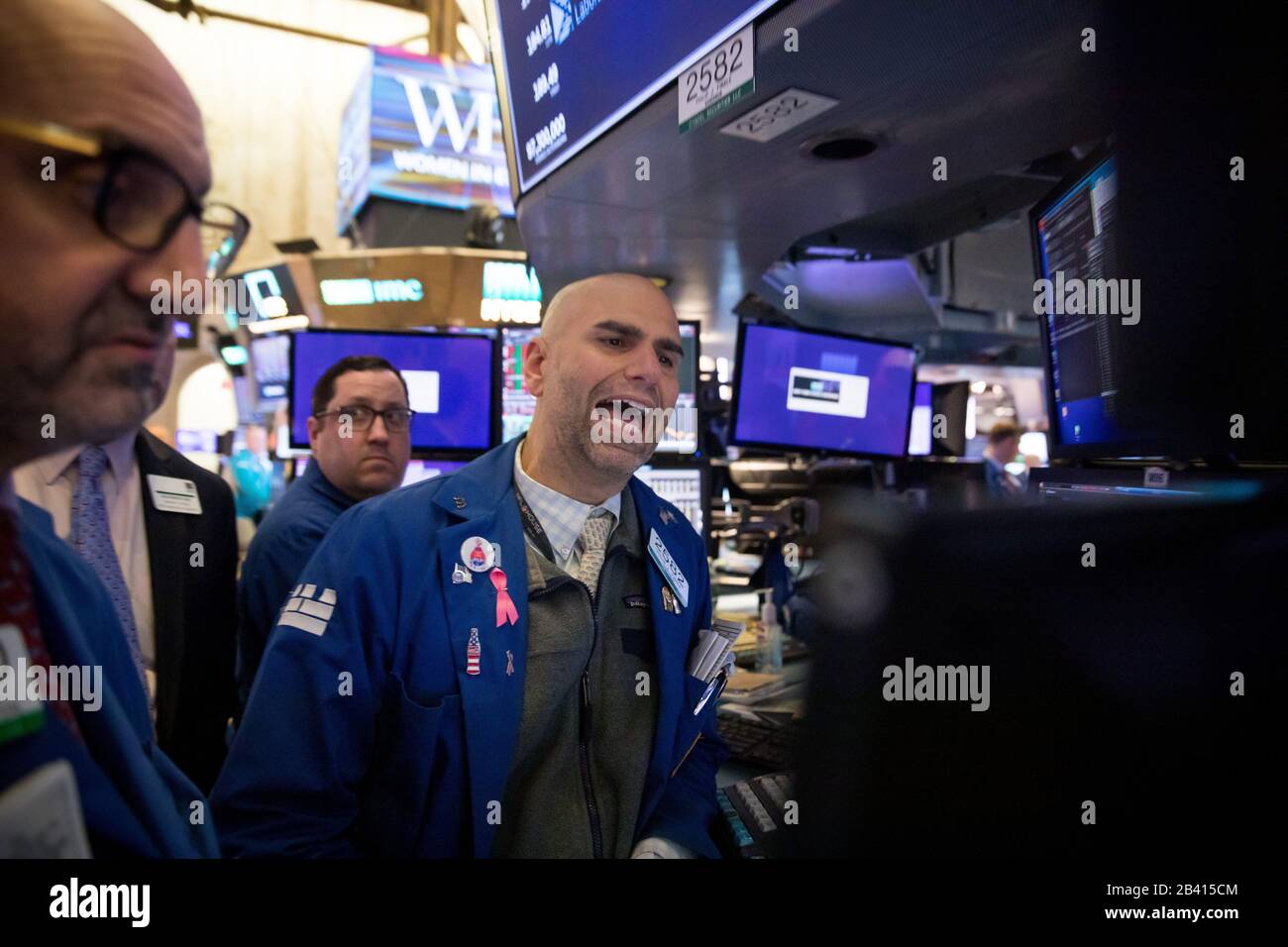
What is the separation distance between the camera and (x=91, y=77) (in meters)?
0.45

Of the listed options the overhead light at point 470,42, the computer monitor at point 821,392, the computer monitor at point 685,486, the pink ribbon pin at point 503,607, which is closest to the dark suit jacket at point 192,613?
the pink ribbon pin at point 503,607

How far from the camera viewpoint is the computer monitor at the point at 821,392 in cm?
284

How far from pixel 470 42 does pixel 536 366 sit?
42.7 feet

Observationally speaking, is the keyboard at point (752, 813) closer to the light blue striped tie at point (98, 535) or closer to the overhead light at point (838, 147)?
the light blue striped tie at point (98, 535)

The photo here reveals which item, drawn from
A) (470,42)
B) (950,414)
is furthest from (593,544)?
(470,42)

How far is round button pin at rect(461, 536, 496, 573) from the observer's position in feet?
4.00

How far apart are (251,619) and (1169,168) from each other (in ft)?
6.78

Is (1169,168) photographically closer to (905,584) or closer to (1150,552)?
(1150,552)

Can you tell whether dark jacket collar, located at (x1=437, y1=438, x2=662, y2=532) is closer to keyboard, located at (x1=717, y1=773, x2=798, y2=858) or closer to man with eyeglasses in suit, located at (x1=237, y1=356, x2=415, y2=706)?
keyboard, located at (x1=717, y1=773, x2=798, y2=858)

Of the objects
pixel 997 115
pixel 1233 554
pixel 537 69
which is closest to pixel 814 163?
pixel 997 115

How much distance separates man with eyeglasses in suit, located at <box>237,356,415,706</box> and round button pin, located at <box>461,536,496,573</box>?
2.88 feet

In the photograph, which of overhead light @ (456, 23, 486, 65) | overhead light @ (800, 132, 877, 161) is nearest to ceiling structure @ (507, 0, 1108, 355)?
overhead light @ (800, 132, 877, 161)

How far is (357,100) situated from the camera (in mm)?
10039

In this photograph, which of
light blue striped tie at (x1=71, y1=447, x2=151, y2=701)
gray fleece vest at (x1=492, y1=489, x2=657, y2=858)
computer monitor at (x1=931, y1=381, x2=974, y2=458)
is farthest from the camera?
computer monitor at (x1=931, y1=381, x2=974, y2=458)
